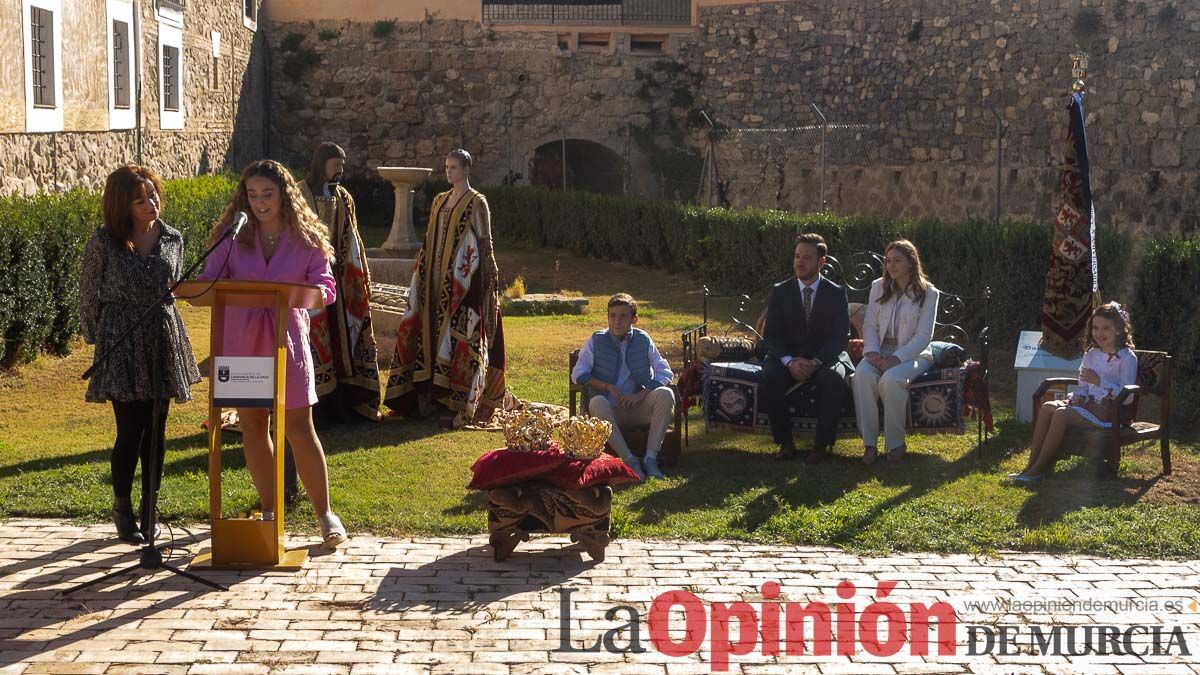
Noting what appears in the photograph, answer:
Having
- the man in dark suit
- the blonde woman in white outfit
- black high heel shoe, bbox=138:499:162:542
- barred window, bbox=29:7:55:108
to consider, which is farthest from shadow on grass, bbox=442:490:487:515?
barred window, bbox=29:7:55:108

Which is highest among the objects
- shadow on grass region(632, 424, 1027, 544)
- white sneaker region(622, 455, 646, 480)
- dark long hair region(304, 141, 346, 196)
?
dark long hair region(304, 141, 346, 196)

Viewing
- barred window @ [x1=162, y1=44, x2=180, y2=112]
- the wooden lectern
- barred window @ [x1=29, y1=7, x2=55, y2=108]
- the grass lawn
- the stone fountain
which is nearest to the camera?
the wooden lectern

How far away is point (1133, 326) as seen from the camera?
9555 mm

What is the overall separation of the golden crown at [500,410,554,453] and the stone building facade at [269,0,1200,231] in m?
11.3

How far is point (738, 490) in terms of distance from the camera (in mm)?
7055

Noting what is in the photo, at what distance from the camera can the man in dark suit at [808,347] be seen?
7793 mm

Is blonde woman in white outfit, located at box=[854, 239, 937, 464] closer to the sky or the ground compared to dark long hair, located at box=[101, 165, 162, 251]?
closer to the ground

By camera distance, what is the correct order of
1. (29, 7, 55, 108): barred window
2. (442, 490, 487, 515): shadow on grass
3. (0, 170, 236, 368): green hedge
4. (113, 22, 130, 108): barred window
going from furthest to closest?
(113, 22, 130, 108): barred window → (29, 7, 55, 108): barred window → (0, 170, 236, 368): green hedge → (442, 490, 487, 515): shadow on grass

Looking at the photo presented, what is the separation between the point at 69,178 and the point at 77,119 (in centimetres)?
69

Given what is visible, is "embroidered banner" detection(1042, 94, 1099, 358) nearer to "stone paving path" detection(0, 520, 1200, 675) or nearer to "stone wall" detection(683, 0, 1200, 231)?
"stone paving path" detection(0, 520, 1200, 675)

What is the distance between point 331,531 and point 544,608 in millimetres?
1194

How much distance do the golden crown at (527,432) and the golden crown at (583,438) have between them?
0.08 meters

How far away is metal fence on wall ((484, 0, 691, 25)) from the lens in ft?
86.9

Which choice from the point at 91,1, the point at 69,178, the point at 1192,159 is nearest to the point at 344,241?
the point at 69,178
